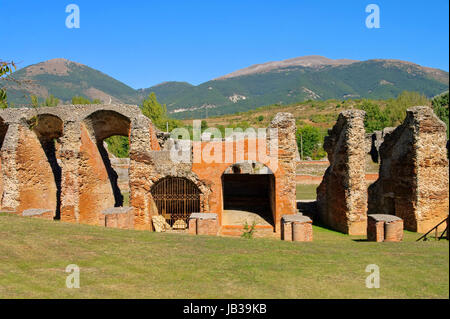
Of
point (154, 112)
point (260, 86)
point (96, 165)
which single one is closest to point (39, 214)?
point (96, 165)

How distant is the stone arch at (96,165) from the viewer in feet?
50.3

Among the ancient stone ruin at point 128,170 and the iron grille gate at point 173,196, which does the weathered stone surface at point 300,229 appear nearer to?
the ancient stone ruin at point 128,170

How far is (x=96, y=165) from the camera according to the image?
16.2m

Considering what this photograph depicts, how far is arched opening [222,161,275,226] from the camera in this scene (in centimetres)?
1488

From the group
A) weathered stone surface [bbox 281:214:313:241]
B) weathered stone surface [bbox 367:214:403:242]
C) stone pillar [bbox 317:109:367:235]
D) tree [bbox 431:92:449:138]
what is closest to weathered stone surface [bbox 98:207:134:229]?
weathered stone surface [bbox 281:214:313:241]

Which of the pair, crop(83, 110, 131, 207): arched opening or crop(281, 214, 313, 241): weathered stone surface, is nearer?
crop(281, 214, 313, 241): weathered stone surface

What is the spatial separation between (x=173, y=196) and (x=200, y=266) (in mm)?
9283

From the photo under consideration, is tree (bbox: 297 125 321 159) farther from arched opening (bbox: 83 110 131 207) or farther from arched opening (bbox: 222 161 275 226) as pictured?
arched opening (bbox: 83 110 131 207)

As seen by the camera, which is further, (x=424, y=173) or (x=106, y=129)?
(x=106, y=129)

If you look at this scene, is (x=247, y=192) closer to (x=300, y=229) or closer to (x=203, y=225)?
(x=300, y=229)

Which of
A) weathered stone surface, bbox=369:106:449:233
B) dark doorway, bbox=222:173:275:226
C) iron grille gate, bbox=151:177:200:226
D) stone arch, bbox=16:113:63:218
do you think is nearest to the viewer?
weathered stone surface, bbox=369:106:449:233

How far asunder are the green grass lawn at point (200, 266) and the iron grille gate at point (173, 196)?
5973 millimetres

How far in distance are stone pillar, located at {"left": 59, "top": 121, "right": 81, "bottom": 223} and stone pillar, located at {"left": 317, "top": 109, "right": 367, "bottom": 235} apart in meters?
10.5
